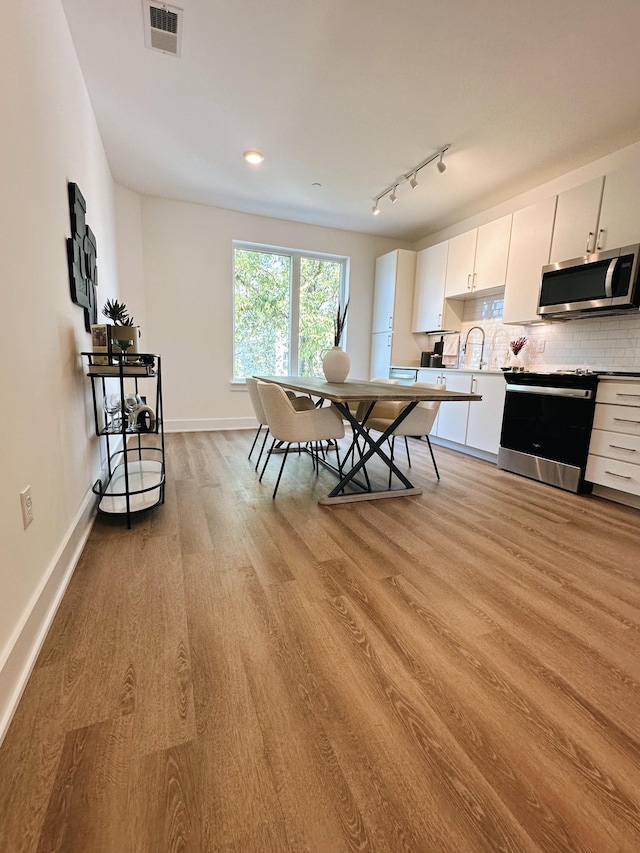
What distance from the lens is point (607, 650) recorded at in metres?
1.29

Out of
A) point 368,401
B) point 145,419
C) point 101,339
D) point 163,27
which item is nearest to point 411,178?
point 163,27

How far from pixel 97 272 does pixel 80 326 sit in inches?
35.3

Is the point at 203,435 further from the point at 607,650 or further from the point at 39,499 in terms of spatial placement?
the point at 607,650

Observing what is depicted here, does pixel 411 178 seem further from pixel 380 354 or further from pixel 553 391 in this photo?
pixel 553 391

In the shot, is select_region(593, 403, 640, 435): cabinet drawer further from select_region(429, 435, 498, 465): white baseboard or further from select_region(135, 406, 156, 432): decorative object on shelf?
select_region(135, 406, 156, 432): decorative object on shelf

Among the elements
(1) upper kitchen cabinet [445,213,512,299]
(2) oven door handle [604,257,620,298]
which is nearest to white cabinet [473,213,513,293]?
(1) upper kitchen cabinet [445,213,512,299]

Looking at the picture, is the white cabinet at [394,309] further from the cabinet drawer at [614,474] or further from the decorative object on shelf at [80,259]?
the decorative object on shelf at [80,259]

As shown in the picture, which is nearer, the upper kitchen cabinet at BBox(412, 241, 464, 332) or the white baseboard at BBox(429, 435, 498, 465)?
the white baseboard at BBox(429, 435, 498, 465)

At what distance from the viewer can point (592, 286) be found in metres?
2.90

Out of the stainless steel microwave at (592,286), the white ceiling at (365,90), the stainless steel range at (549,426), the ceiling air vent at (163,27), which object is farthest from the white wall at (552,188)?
the ceiling air vent at (163,27)

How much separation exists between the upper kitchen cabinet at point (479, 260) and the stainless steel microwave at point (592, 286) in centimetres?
60

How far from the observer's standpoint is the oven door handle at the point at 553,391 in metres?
2.77

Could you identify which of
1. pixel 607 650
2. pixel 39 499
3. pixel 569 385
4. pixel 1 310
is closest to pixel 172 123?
pixel 1 310

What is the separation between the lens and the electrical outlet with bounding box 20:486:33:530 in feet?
3.86
